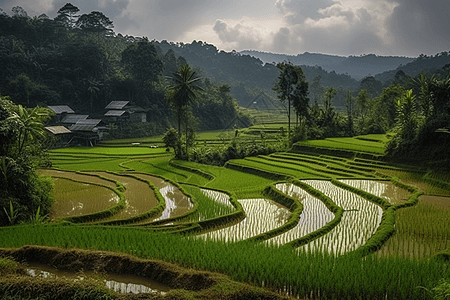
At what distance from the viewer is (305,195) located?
1466 cm

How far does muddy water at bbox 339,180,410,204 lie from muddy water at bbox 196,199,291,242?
3591 mm

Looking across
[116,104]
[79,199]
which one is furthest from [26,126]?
[116,104]

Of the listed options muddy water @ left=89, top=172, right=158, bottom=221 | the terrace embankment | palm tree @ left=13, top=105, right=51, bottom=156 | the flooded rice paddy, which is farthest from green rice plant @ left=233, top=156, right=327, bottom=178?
the terrace embankment

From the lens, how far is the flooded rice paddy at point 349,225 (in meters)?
8.80

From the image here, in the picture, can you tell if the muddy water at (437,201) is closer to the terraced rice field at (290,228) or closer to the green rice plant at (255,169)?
the terraced rice field at (290,228)

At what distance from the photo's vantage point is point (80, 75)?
4666cm

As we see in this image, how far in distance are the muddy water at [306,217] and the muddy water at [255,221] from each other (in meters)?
0.59

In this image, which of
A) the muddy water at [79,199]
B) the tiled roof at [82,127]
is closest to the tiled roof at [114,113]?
the tiled roof at [82,127]

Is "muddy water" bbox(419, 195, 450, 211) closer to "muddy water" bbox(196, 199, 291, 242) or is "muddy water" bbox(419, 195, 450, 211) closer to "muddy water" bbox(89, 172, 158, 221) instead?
"muddy water" bbox(196, 199, 291, 242)

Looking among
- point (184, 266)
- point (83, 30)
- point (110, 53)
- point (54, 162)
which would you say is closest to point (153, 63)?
point (110, 53)

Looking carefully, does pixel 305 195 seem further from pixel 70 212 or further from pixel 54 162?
pixel 54 162

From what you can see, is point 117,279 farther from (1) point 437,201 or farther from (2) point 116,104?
(2) point 116,104

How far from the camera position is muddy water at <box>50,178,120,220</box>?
1242 centimetres

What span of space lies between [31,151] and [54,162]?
12955 mm
